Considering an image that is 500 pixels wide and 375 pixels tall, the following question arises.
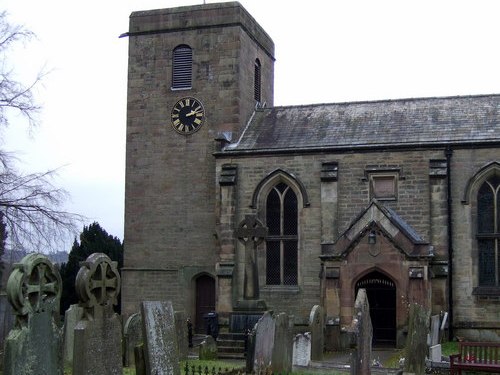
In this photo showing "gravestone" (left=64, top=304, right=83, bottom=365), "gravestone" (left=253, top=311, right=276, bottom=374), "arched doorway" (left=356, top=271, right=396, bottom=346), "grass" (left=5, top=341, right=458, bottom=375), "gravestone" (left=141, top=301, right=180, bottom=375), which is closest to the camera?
"gravestone" (left=141, top=301, right=180, bottom=375)

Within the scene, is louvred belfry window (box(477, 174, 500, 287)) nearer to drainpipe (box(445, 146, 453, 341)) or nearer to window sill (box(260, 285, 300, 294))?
drainpipe (box(445, 146, 453, 341))

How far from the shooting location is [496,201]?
92.4 feet

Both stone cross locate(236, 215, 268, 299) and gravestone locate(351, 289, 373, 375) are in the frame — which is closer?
gravestone locate(351, 289, 373, 375)

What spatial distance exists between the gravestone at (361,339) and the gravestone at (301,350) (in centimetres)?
447

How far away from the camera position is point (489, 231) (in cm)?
2825

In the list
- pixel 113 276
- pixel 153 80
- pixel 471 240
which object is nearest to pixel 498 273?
pixel 471 240

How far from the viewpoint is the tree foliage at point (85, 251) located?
41125 mm

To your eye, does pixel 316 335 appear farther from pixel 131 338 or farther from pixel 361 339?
pixel 361 339

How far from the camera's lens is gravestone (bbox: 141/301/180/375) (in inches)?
489

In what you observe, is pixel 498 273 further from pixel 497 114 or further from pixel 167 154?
pixel 167 154

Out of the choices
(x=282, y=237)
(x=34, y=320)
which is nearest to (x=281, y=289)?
(x=282, y=237)

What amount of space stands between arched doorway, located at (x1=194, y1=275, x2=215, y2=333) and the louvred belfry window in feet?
33.4

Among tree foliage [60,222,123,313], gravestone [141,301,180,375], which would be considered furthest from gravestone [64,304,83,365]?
tree foliage [60,222,123,313]

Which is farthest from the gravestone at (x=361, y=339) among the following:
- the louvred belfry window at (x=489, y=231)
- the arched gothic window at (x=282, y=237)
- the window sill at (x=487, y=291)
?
the arched gothic window at (x=282, y=237)
